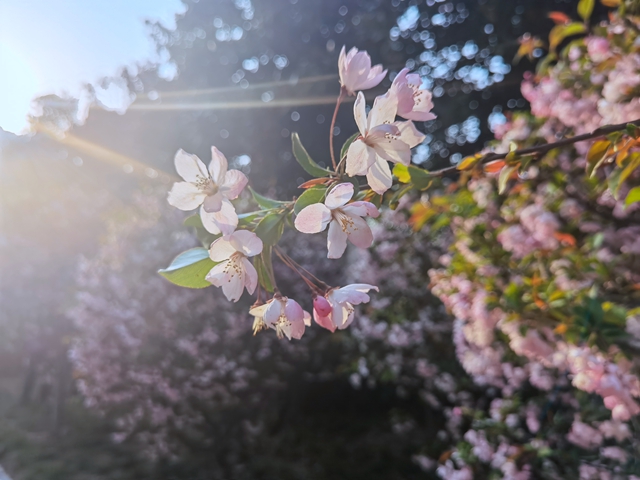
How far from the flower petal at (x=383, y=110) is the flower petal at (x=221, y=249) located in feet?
0.87

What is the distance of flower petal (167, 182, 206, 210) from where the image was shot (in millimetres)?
705

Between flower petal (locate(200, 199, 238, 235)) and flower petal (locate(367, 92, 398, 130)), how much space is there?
0.77ft

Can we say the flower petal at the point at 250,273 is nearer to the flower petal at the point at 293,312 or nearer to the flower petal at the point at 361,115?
the flower petal at the point at 293,312

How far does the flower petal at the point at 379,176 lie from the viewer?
0.62 metres

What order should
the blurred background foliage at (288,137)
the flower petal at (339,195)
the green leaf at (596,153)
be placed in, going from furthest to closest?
the blurred background foliage at (288,137) < the green leaf at (596,153) < the flower petal at (339,195)

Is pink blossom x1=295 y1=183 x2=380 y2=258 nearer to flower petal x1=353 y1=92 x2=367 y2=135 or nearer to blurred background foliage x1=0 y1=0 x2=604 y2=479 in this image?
flower petal x1=353 y1=92 x2=367 y2=135

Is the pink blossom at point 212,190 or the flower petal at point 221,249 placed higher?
the pink blossom at point 212,190

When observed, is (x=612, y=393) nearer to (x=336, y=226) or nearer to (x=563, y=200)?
(x=563, y=200)

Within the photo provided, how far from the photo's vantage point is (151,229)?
20.1ft

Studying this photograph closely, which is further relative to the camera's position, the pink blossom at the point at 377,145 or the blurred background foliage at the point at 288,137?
the blurred background foliage at the point at 288,137

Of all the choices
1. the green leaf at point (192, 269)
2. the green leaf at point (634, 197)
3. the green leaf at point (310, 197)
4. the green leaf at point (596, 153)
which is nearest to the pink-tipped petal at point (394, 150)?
the green leaf at point (310, 197)

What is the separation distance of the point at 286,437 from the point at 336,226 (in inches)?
216

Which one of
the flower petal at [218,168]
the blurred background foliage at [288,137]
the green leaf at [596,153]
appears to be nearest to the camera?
the flower petal at [218,168]

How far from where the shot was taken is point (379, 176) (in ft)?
2.04
